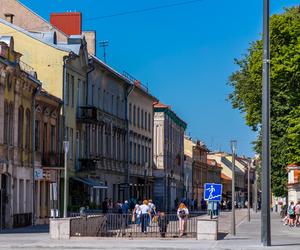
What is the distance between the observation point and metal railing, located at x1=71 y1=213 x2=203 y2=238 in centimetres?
3472

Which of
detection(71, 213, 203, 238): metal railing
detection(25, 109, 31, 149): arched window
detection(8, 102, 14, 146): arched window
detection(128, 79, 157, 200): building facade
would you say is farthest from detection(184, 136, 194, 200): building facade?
detection(71, 213, 203, 238): metal railing

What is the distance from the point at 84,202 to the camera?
54.9 m

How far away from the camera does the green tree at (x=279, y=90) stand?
4744 cm

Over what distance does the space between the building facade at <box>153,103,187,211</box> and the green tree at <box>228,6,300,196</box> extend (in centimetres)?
2435

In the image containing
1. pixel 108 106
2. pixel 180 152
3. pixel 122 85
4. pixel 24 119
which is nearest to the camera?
pixel 24 119

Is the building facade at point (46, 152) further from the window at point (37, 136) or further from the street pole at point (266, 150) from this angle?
the street pole at point (266, 150)

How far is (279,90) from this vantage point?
52.8 meters

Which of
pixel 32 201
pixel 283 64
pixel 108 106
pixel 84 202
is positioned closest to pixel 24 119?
pixel 32 201

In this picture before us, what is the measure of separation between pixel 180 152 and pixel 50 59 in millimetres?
61085

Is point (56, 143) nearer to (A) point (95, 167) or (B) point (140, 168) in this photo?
(A) point (95, 167)

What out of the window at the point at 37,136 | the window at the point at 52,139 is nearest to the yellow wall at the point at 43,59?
the window at the point at 52,139

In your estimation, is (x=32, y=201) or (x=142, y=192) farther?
(x=142, y=192)

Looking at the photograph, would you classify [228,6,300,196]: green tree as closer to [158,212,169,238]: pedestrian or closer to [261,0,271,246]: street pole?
[158,212,169,238]: pedestrian

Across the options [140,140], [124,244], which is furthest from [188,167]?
[124,244]
